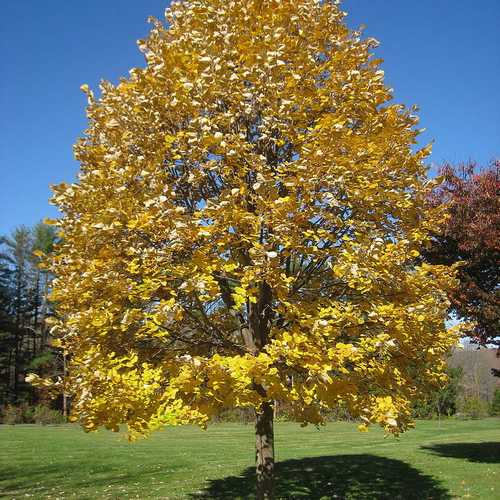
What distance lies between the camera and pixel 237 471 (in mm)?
13523

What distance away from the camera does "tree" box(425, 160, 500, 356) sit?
1352 centimetres

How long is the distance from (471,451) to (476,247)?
332 inches

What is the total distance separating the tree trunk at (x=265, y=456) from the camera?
282 inches

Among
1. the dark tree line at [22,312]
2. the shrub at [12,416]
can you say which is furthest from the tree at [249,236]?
the dark tree line at [22,312]

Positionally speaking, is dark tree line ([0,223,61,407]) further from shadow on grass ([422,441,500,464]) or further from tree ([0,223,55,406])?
shadow on grass ([422,441,500,464])

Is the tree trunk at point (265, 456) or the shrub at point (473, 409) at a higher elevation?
the tree trunk at point (265, 456)

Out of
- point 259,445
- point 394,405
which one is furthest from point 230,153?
point 259,445

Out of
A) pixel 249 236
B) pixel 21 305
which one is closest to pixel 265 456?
pixel 249 236

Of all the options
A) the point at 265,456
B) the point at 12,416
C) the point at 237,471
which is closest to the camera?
the point at 265,456

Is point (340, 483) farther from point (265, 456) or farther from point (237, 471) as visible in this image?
point (265, 456)

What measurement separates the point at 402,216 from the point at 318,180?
6.18ft

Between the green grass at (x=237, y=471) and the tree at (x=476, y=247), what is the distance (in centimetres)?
428

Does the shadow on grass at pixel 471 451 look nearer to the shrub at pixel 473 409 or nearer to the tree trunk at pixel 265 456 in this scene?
the tree trunk at pixel 265 456

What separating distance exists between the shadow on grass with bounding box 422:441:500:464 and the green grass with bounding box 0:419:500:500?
0.03 m
